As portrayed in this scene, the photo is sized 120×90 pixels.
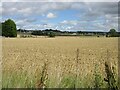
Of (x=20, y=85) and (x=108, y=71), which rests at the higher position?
(x=108, y=71)

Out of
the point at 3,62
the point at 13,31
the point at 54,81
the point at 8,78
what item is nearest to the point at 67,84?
the point at 54,81

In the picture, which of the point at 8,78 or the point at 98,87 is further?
the point at 8,78

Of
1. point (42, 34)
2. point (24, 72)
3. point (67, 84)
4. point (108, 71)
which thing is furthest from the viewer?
point (42, 34)

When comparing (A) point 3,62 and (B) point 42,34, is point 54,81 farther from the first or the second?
(B) point 42,34

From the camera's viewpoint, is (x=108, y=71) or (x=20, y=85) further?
(x=20, y=85)

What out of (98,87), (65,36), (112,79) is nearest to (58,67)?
(98,87)

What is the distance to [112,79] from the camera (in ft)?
15.1

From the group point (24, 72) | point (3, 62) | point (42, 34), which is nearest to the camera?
point (24, 72)

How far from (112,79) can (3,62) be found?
4.28 m

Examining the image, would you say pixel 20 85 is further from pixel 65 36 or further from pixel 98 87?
pixel 65 36

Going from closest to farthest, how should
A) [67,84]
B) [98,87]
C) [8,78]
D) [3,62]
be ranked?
1. [98,87]
2. [67,84]
3. [8,78]
4. [3,62]

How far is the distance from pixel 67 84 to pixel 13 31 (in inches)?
3059

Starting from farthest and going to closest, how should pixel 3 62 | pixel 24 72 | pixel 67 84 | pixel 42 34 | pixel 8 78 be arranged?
pixel 42 34
pixel 3 62
pixel 24 72
pixel 8 78
pixel 67 84

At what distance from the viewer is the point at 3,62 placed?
8.13m
